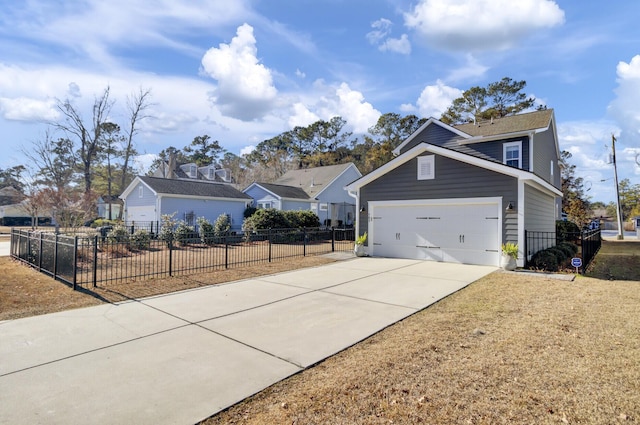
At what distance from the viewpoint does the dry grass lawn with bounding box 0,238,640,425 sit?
2900mm

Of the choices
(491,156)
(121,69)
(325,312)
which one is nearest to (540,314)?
(325,312)

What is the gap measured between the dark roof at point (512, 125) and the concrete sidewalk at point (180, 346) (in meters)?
11.4

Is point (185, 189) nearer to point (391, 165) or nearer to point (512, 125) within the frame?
point (391, 165)

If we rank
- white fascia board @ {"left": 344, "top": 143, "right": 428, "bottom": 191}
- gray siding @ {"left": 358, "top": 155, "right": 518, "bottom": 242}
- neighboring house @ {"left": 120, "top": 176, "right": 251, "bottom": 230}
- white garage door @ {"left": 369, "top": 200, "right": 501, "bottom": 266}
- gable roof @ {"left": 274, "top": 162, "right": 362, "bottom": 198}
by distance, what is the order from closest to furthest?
gray siding @ {"left": 358, "top": 155, "right": 518, "bottom": 242} < white garage door @ {"left": 369, "top": 200, "right": 501, "bottom": 266} < white fascia board @ {"left": 344, "top": 143, "right": 428, "bottom": 191} < neighboring house @ {"left": 120, "top": 176, "right": 251, "bottom": 230} < gable roof @ {"left": 274, "top": 162, "right": 362, "bottom": 198}

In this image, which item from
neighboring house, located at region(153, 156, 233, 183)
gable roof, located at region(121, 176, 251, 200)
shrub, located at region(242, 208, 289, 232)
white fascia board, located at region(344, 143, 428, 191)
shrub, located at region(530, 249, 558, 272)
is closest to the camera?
shrub, located at region(530, 249, 558, 272)

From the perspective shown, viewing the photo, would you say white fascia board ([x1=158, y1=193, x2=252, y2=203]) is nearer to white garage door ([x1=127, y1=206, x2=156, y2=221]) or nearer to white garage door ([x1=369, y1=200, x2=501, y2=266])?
white garage door ([x1=127, y1=206, x2=156, y2=221])

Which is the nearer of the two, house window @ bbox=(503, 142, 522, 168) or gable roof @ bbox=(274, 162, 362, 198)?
house window @ bbox=(503, 142, 522, 168)

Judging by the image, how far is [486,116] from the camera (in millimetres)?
34531

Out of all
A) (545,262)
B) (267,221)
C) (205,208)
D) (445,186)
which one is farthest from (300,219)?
(545,262)

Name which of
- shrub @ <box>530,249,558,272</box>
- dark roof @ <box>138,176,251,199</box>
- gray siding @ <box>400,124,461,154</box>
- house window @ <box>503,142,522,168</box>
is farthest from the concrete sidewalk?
dark roof @ <box>138,176,251,199</box>

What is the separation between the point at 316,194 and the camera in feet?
96.8

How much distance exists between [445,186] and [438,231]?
1.62 metres

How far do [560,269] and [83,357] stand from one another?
40.3 ft

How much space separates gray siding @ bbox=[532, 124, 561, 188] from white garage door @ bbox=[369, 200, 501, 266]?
5957mm
